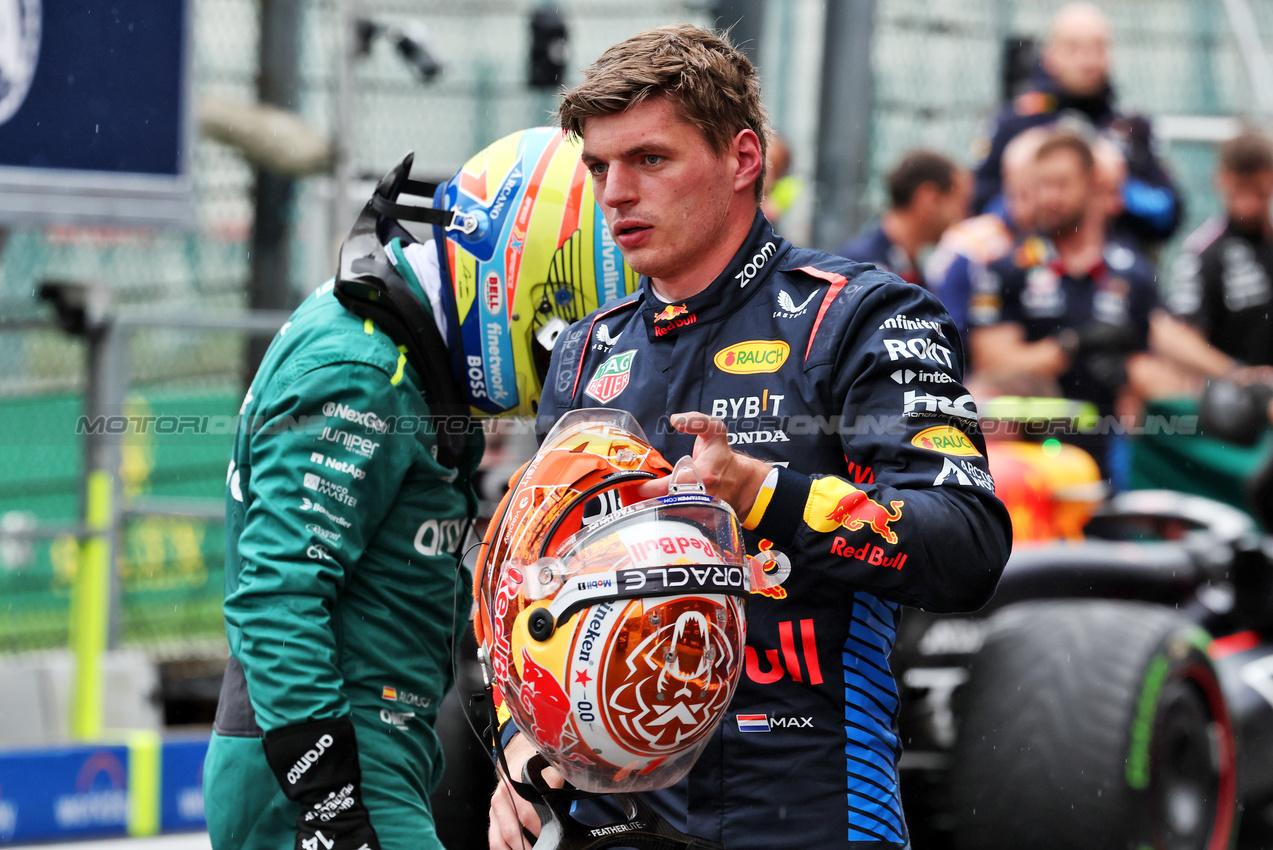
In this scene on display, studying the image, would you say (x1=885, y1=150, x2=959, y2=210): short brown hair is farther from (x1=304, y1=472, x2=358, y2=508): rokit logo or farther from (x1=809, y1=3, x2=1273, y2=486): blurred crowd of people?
(x1=304, y1=472, x2=358, y2=508): rokit logo

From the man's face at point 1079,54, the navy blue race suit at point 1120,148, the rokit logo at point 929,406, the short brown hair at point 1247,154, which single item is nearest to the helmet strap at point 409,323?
the rokit logo at point 929,406

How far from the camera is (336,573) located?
2734 millimetres

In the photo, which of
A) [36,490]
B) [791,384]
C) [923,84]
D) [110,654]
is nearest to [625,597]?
[791,384]

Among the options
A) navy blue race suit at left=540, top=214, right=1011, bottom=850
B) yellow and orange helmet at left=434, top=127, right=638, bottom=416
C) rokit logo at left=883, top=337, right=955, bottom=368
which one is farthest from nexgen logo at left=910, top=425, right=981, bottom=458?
yellow and orange helmet at left=434, top=127, right=638, bottom=416

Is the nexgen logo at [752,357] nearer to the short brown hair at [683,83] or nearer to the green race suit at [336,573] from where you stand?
the short brown hair at [683,83]

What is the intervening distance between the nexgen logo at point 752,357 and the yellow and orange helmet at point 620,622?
9.6 inches

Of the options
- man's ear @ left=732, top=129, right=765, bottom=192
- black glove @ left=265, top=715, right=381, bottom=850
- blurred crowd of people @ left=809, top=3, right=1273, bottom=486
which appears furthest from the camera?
blurred crowd of people @ left=809, top=3, right=1273, bottom=486

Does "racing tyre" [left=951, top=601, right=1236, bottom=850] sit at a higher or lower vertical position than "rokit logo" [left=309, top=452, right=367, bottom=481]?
lower

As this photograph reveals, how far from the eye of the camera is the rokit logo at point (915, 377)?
225 centimetres

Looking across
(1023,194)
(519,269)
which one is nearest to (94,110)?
(1023,194)

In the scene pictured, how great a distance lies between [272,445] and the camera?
9.05ft

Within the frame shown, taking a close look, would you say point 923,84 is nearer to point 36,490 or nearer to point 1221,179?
point 1221,179

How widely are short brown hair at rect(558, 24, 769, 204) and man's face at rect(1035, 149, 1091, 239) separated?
4516 mm

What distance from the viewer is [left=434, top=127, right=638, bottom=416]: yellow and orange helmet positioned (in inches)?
117
